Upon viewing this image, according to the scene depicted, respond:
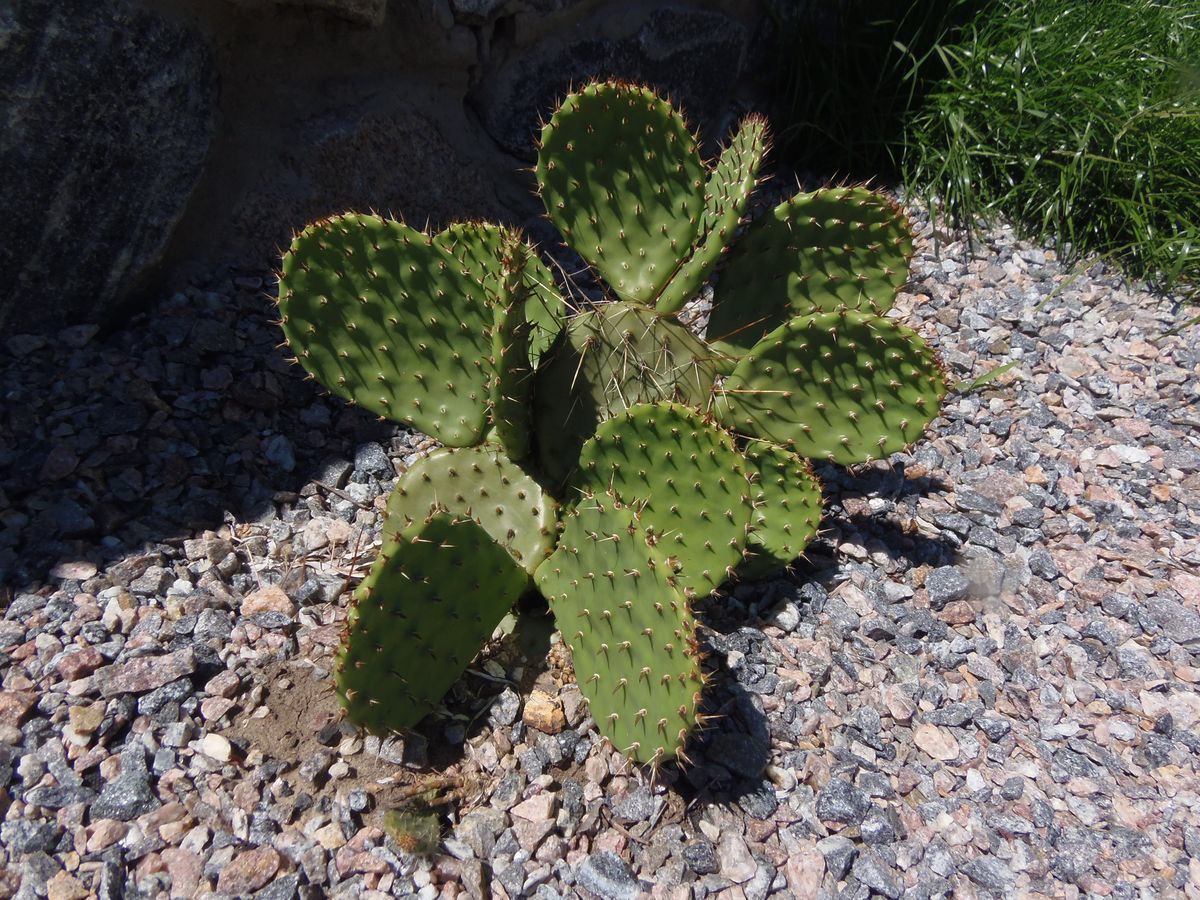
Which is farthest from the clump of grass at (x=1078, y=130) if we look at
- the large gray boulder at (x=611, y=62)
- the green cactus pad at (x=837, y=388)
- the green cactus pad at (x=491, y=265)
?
the green cactus pad at (x=491, y=265)

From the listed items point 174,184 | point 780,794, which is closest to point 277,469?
point 174,184

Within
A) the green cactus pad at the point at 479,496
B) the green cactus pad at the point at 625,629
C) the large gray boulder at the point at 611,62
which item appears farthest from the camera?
the large gray boulder at the point at 611,62

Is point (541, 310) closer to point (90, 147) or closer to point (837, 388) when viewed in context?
point (837, 388)

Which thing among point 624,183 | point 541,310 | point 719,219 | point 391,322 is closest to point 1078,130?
point 719,219

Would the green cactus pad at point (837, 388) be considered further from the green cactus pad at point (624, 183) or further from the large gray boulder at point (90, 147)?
the large gray boulder at point (90, 147)

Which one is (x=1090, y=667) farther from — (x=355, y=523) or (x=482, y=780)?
(x=355, y=523)

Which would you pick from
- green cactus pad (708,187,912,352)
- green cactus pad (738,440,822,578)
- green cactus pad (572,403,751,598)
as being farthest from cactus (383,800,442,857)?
green cactus pad (708,187,912,352)

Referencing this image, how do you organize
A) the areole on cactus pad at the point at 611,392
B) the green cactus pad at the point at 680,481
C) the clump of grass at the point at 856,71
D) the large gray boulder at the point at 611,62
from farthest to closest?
the clump of grass at the point at 856,71 < the large gray boulder at the point at 611,62 < the green cactus pad at the point at 680,481 < the areole on cactus pad at the point at 611,392

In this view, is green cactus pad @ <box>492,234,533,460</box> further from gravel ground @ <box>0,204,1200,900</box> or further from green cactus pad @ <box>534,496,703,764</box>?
gravel ground @ <box>0,204,1200,900</box>
